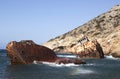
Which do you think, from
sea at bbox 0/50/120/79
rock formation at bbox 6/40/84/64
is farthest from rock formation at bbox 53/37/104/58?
sea at bbox 0/50/120/79

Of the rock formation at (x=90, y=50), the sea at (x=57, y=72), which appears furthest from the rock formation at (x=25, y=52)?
the rock formation at (x=90, y=50)

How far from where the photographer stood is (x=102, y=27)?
190 metres

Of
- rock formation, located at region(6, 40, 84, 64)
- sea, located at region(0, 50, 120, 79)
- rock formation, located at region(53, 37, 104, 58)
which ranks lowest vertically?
sea, located at region(0, 50, 120, 79)

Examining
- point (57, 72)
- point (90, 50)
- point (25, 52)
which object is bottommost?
point (57, 72)

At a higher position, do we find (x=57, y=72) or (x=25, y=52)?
(x=25, y=52)

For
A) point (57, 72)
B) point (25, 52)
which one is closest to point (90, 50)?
point (25, 52)

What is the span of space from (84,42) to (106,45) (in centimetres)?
2504

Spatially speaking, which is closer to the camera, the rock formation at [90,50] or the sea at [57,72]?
the sea at [57,72]

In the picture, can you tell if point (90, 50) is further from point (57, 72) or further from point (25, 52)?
point (57, 72)

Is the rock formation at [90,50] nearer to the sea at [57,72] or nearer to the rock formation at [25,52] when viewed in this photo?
the rock formation at [25,52]

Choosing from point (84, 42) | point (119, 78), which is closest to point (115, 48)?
point (84, 42)

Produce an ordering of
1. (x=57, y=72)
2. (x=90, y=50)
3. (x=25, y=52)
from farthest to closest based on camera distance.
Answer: (x=90, y=50) < (x=25, y=52) < (x=57, y=72)

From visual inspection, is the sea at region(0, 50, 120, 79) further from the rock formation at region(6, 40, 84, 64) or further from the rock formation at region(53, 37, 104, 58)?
the rock formation at region(53, 37, 104, 58)

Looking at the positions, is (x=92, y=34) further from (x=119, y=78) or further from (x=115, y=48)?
(x=119, y=78)
